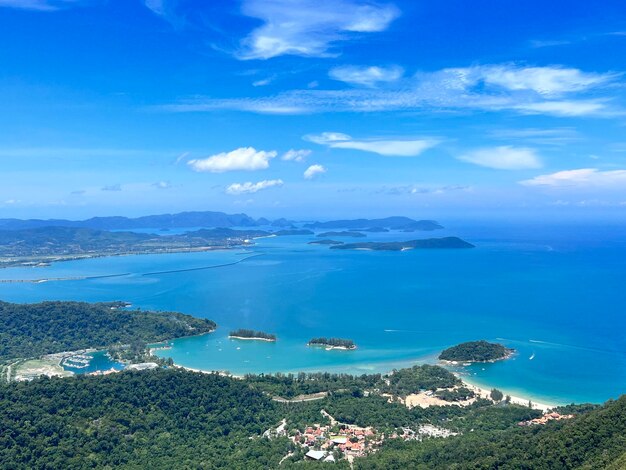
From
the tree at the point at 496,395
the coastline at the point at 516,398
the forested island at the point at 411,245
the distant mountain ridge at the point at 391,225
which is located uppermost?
the distant mountain ridge at the point at 391,225

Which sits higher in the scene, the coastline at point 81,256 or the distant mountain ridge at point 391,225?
the distant mountain ridge at point 391,225

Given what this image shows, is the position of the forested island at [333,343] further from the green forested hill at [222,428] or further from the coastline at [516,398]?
the green forested hill at [222,428]

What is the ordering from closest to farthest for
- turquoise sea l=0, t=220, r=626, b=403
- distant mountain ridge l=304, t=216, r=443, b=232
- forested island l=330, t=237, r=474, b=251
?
turquoise sea l=0, t=220, r=626, b=403, forested island l=330, t=237, r=474, b=251, distant mountain ridge l=304, t=216, r=443, b=232

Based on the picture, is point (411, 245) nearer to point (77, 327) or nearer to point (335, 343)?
point (335, 343)

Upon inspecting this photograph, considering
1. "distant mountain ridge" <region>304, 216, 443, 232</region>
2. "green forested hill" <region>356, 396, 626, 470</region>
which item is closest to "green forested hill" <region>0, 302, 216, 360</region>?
"green forested hill" <region>356, 396, 626, 470</region>

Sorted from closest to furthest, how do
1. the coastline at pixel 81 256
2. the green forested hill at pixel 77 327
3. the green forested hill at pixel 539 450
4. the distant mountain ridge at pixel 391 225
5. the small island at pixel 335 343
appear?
1. the green forested hill at pixel 539 450
2. the small island at pixel 335 343
3. the green forested hill at pixel 77 327
4. the coastline at pixel 81 256
5. the distant mountain ridge at pixel 391 225

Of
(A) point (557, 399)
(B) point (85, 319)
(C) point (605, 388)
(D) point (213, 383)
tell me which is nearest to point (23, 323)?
(B) point (85, 319)

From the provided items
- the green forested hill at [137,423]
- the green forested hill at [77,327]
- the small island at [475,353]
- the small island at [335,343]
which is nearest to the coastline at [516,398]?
the small island at [475,353]

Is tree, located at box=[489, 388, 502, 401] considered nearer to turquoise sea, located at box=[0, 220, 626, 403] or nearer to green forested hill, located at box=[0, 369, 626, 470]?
green forested hill, located at box=[0, 369, 626, 470]
